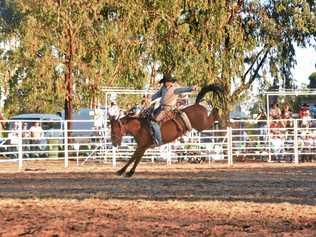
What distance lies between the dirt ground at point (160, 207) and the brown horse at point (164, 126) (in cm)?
138

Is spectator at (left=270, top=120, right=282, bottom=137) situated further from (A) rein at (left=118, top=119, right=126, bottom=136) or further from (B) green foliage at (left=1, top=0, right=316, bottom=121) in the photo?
(A) rein at (left=118, top=119, right=126, bottom=136)

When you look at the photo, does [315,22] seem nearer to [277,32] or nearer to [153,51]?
[277,32]

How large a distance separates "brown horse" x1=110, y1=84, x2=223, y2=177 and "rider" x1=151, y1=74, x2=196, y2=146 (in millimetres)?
166

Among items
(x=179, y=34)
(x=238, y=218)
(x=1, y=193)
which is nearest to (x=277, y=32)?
(x=179, y=34)

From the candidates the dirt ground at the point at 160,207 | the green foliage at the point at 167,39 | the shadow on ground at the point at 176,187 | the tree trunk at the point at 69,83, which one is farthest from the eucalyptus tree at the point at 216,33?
the dirt ground at the point at 160,207

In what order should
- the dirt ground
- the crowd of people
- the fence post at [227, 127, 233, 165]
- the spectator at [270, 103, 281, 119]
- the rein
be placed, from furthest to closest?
the spectator at [270, 103, 281, 119]
the crowd of people
the fence post at [227, 127, 233, 165]
the rein
the dirt ground

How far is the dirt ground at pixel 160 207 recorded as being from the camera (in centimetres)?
801

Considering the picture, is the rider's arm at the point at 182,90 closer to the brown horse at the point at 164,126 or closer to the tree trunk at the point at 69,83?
the brown horse at the point at 164,126

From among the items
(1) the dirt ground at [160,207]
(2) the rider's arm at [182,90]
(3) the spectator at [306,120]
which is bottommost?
(1) the dirt ground at [160,207]

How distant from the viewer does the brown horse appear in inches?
705

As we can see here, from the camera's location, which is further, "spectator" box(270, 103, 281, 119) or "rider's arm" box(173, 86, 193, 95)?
"spectator" box(270, 103, 281, 119)

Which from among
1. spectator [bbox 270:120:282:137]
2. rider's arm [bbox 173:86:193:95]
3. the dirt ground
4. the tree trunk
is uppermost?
the tree trunk

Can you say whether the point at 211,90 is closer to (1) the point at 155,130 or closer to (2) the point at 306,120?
(1) the point at 155,130

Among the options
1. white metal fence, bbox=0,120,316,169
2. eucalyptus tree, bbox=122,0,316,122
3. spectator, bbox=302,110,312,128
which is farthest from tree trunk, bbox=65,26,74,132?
spectator, bbox=302,110,312,128
